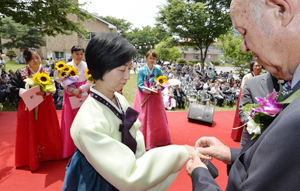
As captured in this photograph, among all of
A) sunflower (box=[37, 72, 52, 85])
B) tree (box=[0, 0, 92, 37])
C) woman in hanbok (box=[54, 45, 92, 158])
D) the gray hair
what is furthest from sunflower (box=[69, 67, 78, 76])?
tree (box=[0, 0, 92, 37])

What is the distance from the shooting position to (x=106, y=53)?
1.29m

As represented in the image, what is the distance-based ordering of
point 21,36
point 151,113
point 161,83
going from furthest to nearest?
point 21,36 < point 151,113 < point 161,83

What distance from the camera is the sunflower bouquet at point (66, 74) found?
119 inches

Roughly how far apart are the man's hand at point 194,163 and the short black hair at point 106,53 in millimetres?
878

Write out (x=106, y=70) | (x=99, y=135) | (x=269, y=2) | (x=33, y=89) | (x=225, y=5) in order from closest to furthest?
(x=269, y=2)
(x=99, y=135)
(x=106, y=70)
(x=33, y=89)
(x=225, y=5)

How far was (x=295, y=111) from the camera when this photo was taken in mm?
627

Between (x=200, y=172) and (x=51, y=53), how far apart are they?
2882 centimetres

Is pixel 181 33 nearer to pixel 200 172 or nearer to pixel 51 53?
pixel 200 172

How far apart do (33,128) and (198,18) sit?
49.6ft

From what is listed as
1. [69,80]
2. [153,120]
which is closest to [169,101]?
[153,120]

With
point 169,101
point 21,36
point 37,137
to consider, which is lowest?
point 169,101

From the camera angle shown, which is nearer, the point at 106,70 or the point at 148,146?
the point at 106,70

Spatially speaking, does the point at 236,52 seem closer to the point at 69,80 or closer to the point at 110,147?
the point at 69,80

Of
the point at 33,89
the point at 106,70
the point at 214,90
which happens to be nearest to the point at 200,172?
the point at 106,70
